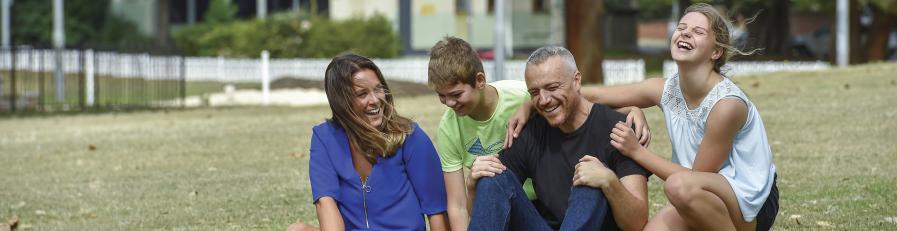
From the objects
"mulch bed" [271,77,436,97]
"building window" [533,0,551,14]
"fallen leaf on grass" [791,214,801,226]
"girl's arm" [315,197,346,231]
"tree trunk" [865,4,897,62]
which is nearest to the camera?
"girl's arm" [315,197,346,231]

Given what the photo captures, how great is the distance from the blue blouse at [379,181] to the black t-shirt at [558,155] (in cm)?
34

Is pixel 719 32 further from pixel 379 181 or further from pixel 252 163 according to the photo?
pixel 252 163

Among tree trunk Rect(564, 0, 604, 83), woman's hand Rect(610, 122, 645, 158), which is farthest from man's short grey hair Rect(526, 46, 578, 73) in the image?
tree trunk Rect(564, 0, 604, 83)

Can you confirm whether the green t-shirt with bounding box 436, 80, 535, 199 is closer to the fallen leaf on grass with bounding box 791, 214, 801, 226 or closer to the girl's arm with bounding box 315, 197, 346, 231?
the girl's arm with bounding box 315, 197, 346, 231

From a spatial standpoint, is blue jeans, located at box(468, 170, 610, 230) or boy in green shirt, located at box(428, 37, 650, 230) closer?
blue jeans, located at box(468, 170, 610, 230)

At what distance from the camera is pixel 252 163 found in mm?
12695

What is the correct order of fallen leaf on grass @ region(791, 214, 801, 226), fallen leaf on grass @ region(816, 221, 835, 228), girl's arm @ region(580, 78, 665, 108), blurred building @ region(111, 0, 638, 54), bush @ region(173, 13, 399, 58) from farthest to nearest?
blurred building @ region(111, 0, 638, 54) → bush @ region(173, 13, 399, 58) → fallen leaf on grass @ region(791, 214, 801, 226) → fallen leaf on grass @ region(816, 221, 835, 228) → girl's arm @ region(580, 78, 665, 108)

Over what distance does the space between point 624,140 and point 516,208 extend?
507 millimetres

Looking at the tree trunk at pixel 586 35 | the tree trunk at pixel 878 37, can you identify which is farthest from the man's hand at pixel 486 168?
the tree trunk at pixel 878 37

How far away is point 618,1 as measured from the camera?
4784cm

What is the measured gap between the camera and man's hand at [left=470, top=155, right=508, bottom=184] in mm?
5445

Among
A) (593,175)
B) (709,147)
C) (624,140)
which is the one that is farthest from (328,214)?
(709,147)

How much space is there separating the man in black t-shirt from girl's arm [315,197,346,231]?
57 cm

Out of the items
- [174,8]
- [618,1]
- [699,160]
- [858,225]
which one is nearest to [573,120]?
[699,160]
